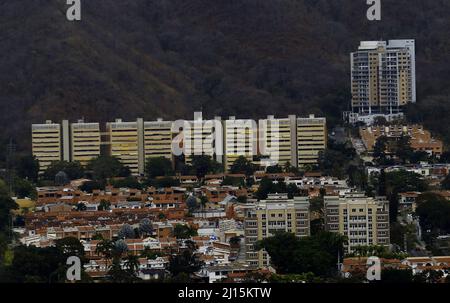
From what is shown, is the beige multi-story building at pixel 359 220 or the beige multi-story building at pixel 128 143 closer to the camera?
the beige multi-story building at pixel 359 220

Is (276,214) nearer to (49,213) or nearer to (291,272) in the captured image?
(291,272)

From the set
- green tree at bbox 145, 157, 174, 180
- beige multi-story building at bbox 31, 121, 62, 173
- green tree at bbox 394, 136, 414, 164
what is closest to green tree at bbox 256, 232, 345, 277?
green tree at bbox 145, 157, 174, 180

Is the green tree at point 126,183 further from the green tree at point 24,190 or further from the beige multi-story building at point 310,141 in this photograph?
the beige multi-story building at point 310,141

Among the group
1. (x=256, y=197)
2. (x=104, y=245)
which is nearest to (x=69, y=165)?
(x=256, y=197)

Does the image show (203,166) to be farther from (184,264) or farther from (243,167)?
(184,264)

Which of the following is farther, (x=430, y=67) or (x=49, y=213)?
(x=430, y=67)

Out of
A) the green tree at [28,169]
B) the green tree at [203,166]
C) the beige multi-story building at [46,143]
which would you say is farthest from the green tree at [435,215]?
the beige multi-story building at [46,143]
